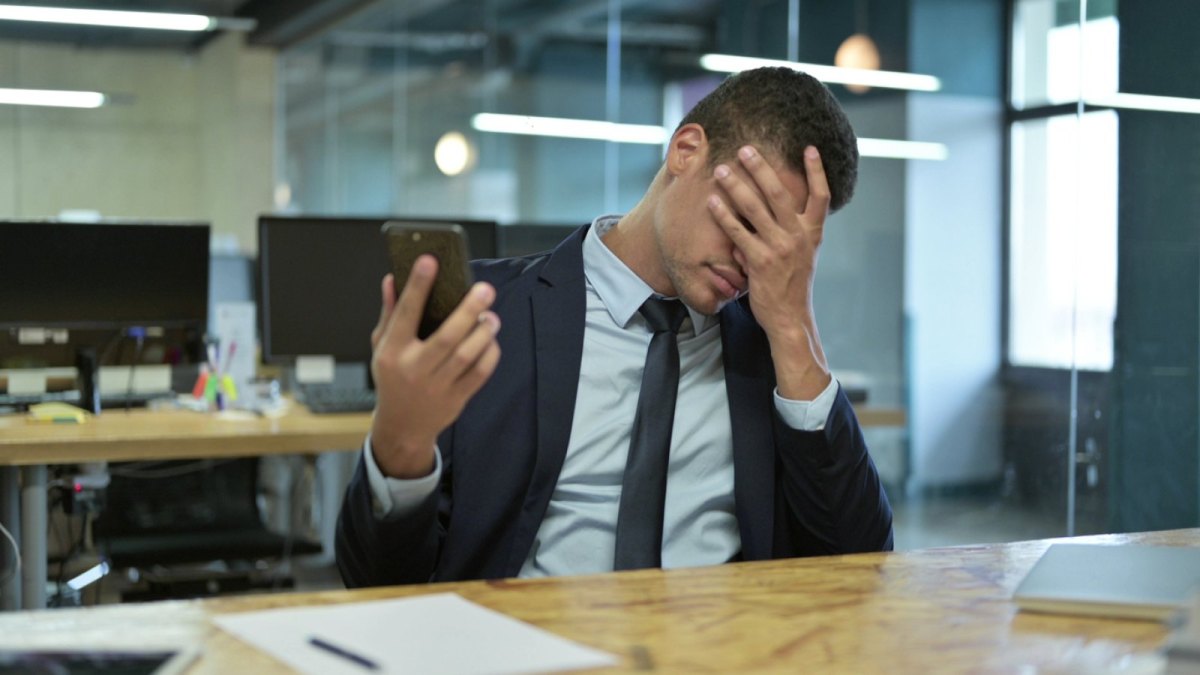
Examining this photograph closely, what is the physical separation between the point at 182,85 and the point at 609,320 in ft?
27.4

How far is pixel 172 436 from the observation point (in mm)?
2695

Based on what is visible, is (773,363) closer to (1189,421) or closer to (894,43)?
(1189,421)

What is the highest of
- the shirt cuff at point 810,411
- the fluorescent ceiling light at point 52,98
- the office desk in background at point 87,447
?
the fluorescent ceiling light at point 52,98

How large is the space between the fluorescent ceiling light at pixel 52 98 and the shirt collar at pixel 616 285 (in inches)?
294

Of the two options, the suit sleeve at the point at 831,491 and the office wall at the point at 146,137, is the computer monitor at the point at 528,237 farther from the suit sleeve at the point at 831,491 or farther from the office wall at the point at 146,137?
the office wall at the point at 146,137

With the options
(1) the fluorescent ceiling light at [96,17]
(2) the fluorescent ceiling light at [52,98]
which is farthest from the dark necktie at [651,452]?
(2) the fluorescent ceiling light at [52,98]

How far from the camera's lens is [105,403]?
338 centimetres

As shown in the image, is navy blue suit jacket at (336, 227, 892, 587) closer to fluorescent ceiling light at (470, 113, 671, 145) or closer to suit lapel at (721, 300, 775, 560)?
suit lapel at (721, 300, 775, 560)

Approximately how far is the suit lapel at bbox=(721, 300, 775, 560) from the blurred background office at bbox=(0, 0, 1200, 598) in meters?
1.54

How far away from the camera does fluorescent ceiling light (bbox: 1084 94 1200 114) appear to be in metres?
2.68

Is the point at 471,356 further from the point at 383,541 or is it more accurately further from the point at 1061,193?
the point at 1061,193

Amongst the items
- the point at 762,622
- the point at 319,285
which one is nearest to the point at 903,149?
the point at 319,285

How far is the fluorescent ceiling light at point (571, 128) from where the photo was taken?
19.0ft

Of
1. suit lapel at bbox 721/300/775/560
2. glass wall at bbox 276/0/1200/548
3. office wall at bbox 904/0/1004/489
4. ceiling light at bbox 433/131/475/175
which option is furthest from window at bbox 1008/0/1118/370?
ceiling light at bbox 433/131/475/175
